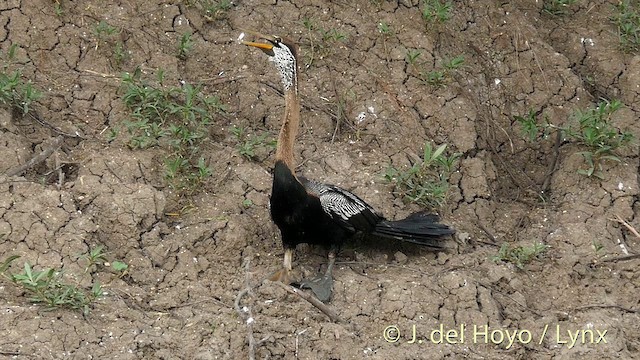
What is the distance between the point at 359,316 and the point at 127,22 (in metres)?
2.83

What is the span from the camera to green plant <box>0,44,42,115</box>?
20.0 feet

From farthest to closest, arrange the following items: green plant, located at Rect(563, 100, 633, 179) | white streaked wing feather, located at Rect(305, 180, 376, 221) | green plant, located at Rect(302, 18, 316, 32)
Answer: green plant, located at Rect(302, 18, 316, 32) → green plant, located at Rect(563, 100, 633, 179) → white streaked wing feather, located at Rect(305, 180, 376, 221)

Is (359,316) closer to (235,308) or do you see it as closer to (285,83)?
(235,308)

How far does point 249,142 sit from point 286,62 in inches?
33.8

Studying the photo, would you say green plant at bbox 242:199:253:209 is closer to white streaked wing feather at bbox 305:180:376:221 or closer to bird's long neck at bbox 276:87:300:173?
white streaked wing feather at bbox 305:180:376:221

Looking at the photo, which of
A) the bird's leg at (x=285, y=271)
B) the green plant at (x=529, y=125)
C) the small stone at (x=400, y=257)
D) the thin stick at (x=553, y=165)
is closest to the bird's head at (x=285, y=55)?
the bird's leg at (x=285, y=271)

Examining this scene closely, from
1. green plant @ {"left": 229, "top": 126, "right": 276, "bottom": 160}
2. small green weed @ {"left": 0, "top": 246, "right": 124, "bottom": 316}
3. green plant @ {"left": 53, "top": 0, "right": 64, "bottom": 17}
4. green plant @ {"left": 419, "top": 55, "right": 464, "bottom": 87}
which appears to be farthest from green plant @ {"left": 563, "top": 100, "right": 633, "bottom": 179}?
green plant @ {"left": 53, "top": 0, "right": 64, "bottom": 17}

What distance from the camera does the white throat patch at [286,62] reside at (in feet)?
19.3

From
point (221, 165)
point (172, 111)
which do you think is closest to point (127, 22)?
point (172, 111)

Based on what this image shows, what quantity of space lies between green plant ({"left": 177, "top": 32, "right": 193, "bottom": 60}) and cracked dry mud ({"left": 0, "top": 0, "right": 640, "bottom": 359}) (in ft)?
0.16

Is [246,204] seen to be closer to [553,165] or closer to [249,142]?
[249,142]

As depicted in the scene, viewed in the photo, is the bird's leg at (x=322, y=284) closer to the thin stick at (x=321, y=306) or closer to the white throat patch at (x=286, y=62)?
the thin stick at (x=321, y=306)

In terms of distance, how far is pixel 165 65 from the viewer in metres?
6.87

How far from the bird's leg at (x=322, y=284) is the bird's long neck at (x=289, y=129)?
634 mm
